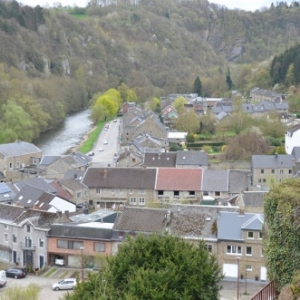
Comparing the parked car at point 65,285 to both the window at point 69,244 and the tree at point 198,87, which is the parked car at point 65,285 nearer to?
the window at point 69,244

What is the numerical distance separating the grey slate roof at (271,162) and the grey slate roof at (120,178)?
308 inches

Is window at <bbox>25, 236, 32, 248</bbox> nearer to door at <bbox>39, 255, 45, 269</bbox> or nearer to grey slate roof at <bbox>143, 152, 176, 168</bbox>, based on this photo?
door at <bbox>39, 255, 45, 269</bbox>

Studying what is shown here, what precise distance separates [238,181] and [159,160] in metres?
8.47

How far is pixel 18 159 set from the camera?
46.2 meters

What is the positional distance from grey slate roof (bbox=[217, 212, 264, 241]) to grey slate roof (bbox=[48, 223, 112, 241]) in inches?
186

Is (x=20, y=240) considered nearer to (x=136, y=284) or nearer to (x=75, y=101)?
(x=136, y=284)

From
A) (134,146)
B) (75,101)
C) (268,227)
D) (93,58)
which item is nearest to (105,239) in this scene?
(268,227)

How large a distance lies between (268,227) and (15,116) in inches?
2007

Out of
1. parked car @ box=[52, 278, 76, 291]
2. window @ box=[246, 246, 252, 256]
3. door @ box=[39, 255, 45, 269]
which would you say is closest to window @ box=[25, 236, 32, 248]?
door @ box=[39, 255, 45, 269]

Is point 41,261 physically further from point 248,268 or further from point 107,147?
point 107,147

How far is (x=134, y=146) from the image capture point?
164ft

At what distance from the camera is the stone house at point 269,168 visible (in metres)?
39.8

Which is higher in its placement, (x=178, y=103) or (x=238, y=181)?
(x=178, y=103)

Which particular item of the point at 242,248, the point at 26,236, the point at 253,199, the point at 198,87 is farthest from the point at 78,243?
the point at 198,87
